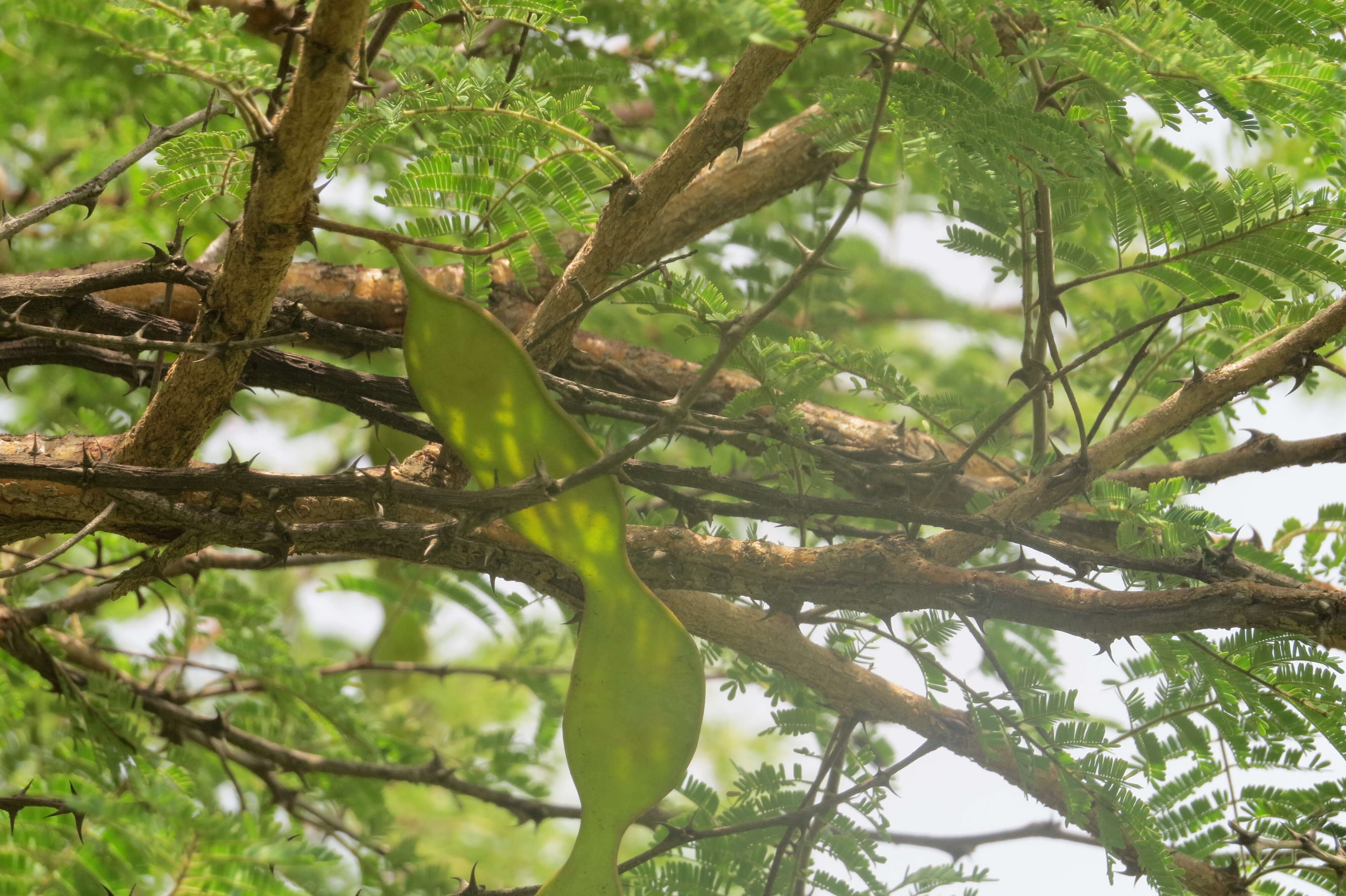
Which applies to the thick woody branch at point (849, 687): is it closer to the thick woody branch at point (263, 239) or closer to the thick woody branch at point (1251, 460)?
the thick woody branch at point (1251, 460)

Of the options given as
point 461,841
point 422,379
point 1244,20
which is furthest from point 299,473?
point 461,841

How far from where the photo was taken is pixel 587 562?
0.93m

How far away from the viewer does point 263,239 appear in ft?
2.88

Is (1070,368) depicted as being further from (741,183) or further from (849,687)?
(741,183)

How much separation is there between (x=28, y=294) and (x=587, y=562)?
0.85 meters

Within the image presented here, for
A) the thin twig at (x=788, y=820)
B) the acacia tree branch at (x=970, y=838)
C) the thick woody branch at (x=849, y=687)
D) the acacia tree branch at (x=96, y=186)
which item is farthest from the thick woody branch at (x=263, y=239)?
the acacia tree branch at (x=970, y=838)

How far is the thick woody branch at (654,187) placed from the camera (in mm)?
1047

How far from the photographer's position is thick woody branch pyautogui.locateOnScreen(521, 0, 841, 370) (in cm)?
105

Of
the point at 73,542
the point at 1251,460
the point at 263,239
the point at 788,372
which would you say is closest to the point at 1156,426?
the point at 1251,460

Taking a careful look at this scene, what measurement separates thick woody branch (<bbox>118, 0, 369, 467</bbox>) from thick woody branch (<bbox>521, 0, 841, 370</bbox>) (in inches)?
11.4

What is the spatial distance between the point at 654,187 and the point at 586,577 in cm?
45

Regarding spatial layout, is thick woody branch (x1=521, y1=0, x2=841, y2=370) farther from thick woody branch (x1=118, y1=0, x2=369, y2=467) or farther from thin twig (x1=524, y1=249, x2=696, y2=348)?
thick woody branch (x1=118, y1=0, x2=369, y2=467)

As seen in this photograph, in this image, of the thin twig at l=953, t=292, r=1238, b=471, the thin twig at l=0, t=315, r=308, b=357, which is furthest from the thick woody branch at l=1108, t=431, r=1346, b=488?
the thin twig at l=0, t=315, r=308, b=357

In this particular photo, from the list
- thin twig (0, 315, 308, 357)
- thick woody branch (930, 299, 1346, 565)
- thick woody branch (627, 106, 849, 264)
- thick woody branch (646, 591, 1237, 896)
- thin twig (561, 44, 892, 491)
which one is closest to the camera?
thin twig (561, 44, 892, 491)
